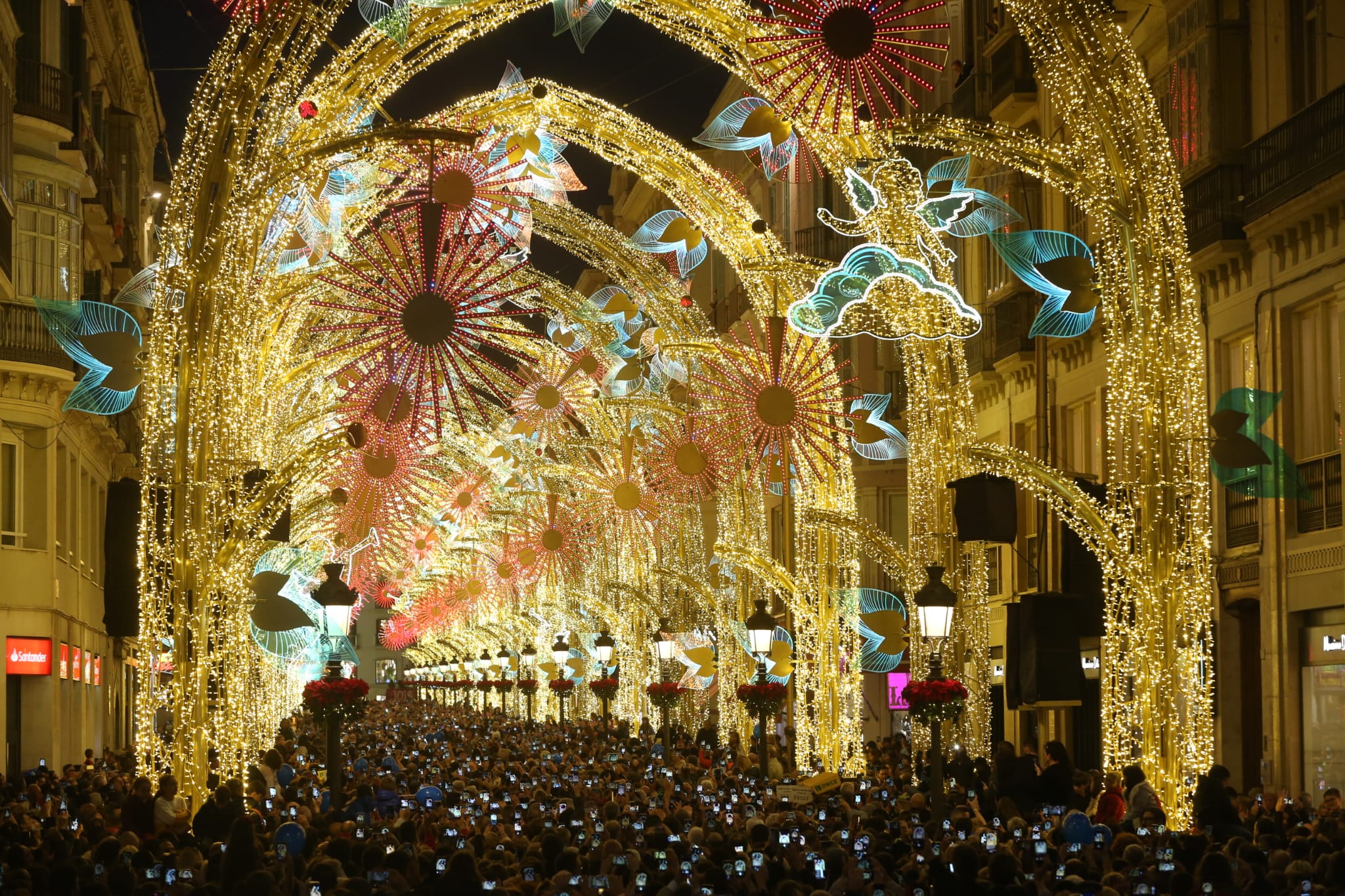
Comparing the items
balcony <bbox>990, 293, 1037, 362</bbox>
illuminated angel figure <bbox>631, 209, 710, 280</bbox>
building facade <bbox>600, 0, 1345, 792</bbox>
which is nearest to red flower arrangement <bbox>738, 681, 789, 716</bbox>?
building facade <bbox>600, 0, 1345, 792</bbox>

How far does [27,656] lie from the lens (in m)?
34.2

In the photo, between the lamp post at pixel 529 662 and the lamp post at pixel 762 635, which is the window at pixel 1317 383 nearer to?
the lamp post at pixel 762 635

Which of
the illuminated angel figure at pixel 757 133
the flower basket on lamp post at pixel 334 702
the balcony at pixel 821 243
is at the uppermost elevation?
the balcony at pixel 821 243

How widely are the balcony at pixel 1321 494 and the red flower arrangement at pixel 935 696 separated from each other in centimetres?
716

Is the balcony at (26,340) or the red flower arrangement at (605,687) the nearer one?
the balcony at (26,340)

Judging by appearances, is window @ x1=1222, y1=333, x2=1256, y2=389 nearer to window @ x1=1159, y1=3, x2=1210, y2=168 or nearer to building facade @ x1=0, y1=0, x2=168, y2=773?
window @ x1=1159, y1=3, x2=1210, y2=168

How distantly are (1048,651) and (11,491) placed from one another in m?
21.2

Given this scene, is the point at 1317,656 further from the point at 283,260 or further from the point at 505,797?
the point at 283,260

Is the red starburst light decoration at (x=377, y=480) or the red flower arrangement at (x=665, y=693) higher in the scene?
the red starburst light decoration at (x=377, y=480)

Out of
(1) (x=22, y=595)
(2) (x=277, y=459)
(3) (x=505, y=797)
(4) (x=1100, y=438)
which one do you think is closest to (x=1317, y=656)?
(4) (x=1100, y=438)

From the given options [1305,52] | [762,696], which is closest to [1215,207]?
[1305,52]

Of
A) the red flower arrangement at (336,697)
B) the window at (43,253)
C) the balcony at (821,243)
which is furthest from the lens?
the balcony at (821,243)

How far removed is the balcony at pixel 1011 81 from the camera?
3284 centimetres

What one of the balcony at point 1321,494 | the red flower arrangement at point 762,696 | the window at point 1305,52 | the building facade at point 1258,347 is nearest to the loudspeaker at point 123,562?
the building facade at point 1258,347
